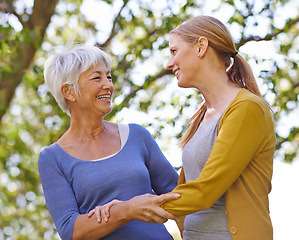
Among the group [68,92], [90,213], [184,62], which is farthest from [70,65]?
[90,213]

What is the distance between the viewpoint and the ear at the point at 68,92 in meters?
3.06

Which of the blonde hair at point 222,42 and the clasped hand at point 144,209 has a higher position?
the blonde hair at point 222,42

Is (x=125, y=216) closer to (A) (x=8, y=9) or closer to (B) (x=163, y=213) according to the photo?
(B) (x=163, y=213)

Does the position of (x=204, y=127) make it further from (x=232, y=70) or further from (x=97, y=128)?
(x=97, y=128)

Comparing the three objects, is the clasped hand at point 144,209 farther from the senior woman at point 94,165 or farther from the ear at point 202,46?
the ear at point 202,46

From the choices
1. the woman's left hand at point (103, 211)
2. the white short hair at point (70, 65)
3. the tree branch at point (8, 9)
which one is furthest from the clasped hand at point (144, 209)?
the tree branch at point (8, 9)

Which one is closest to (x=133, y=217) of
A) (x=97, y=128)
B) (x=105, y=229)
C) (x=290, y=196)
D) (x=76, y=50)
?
(x=105, y=229)

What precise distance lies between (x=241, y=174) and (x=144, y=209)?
1.68 ft

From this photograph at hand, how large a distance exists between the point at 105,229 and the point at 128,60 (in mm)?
3903

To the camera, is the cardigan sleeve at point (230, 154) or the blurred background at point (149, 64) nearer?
the cardigan sleeve at point (230, 154)

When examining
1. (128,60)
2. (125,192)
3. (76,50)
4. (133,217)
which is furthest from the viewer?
(128,60)

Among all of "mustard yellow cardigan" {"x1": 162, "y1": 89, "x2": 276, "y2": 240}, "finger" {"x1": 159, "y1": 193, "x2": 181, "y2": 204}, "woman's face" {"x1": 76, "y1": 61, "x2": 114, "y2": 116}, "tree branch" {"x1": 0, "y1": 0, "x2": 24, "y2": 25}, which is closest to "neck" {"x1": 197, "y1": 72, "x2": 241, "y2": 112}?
"mustard yellow cardigan" {"x1": 162, "y1": 89, "x2": 276, "y2": 240}

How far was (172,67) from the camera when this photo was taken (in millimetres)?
2693

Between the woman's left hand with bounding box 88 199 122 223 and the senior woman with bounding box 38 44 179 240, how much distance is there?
0.8 inches
